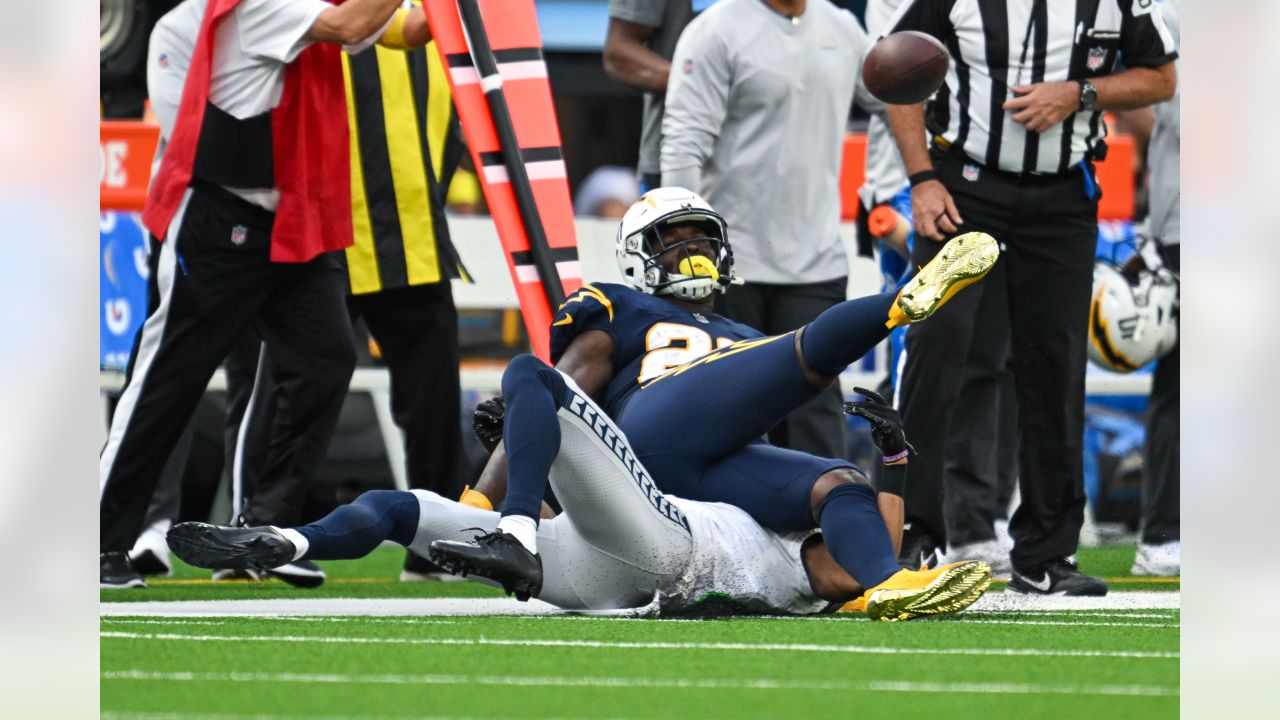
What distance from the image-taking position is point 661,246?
5316 mm

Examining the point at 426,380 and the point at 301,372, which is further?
the point at 426,380

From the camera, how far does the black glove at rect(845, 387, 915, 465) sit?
455cm

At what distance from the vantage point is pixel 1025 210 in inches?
232

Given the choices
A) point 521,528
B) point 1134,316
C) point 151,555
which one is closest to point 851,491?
point 521,528

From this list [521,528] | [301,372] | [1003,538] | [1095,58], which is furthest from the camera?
[1003,538]

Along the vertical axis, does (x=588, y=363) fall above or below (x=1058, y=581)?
above

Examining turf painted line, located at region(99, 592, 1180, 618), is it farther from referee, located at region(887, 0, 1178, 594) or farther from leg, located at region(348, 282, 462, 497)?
leg, located at region(348, 282, 462, 497)

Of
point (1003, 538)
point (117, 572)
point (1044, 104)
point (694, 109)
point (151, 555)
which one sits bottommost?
point (151, 555)

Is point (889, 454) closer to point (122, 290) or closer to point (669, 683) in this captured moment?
point (669, 683)

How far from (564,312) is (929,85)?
50.4 inches

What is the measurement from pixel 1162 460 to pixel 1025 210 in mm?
1777
